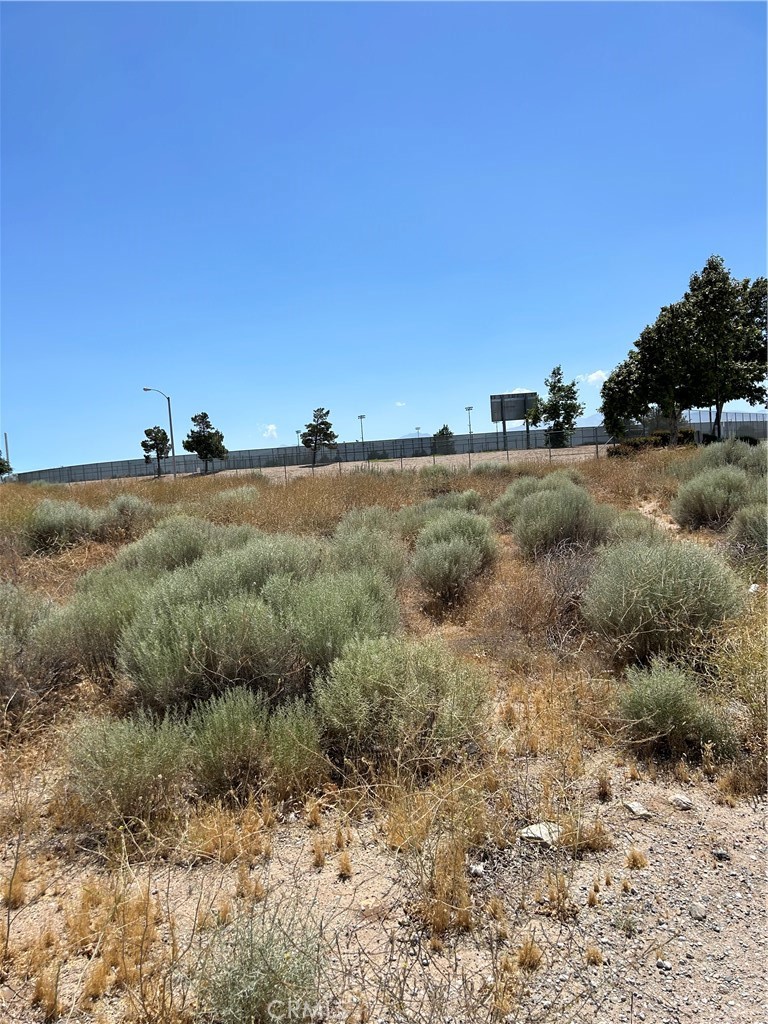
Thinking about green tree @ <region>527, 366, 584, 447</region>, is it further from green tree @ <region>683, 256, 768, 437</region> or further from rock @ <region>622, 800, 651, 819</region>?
rock @ <region>622, 800, 651, 819</region>

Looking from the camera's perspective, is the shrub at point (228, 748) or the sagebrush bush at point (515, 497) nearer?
the shrub at point (228, 748)

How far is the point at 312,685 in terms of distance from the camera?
12.9ft

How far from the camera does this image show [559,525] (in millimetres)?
8766

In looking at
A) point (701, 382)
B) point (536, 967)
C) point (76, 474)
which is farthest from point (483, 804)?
point (76, 474)

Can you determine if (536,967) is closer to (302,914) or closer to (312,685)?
(302,914)

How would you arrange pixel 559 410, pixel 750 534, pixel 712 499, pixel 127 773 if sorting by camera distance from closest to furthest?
1. pixel 127 773
2. pixel 750 534
3. pixel 712 499
4. pixel 559 410

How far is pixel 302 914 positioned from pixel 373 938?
305mm

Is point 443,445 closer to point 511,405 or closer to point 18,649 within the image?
point 511,405

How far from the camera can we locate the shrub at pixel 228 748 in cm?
315

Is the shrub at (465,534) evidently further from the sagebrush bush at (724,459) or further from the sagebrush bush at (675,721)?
the sagebrush bush at (724,459)

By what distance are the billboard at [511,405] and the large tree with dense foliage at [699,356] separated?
69.8 ft

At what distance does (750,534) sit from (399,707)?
7.03 metres

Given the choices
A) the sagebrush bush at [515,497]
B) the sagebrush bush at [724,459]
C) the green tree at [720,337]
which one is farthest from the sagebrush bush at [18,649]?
the green tree at [720,337]

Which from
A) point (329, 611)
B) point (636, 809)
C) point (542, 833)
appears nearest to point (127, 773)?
point (329, 611)
